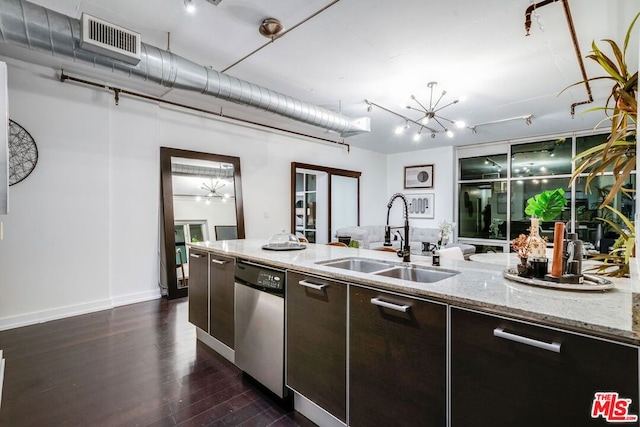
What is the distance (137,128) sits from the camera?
4.25 meters

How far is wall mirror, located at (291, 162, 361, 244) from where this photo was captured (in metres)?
6.36

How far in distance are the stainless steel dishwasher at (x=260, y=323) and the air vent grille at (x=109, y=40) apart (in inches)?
74.3

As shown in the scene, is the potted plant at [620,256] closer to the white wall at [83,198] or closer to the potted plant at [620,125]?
the potted plant at [620,125]

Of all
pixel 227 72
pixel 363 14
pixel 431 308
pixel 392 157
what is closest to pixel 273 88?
pixel 227 72

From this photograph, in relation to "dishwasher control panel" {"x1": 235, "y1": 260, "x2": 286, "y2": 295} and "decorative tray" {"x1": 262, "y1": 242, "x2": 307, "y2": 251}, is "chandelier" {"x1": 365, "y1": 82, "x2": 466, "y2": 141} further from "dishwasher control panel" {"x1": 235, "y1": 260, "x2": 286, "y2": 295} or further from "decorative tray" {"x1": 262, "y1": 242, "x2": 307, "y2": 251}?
"dishwasher control panel" {"x1": 235, "y1": 260, "x2": 286, "y2": 295}

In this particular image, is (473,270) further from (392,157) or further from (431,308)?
(392,157)

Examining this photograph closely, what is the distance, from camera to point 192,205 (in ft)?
15.6

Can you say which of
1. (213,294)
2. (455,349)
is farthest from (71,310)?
(455,349)

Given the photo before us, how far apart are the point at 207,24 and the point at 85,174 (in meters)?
2.50

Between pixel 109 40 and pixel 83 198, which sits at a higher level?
pixel 109 40

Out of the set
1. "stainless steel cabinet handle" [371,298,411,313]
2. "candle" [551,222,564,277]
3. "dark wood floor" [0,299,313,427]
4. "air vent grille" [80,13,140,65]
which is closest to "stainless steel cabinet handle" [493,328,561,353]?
"stainless steel cabinet handle" [371,298,411,313]

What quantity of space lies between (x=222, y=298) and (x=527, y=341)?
2.16 meters

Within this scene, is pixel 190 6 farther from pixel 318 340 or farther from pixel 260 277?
pixel 318 340

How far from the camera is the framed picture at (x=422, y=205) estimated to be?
783cm
